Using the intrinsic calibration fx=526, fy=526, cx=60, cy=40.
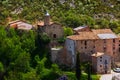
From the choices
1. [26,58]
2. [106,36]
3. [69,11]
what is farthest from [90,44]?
[69,11]

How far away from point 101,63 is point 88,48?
8.52ft

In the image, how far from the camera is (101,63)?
206 feet

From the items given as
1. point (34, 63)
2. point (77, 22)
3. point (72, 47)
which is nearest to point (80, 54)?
point (72, 47)

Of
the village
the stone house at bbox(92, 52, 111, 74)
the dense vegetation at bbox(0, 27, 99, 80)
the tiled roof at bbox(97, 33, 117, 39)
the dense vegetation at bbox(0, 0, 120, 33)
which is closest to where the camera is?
the dense vegetation at bbox(0, 27, 99, 80)

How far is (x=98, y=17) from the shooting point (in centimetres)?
8125

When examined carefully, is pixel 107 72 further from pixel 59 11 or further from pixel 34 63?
pixel 59 11

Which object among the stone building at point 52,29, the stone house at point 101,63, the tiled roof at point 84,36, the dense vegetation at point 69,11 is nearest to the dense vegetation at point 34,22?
the dense vegetation at point 69,11

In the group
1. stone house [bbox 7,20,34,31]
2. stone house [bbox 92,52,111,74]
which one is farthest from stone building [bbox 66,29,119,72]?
stone house [bbox 7,20,34,31]

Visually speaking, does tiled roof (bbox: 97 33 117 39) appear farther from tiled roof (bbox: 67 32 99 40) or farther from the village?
tiled roof (bbox: 67 32 99 40)

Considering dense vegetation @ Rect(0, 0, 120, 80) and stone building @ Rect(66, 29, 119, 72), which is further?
stone building @ Rect(66, 29, 119, 72)

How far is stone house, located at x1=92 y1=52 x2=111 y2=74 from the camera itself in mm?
62750

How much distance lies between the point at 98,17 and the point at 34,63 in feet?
63.4

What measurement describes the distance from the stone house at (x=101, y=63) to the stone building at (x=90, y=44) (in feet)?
3.83

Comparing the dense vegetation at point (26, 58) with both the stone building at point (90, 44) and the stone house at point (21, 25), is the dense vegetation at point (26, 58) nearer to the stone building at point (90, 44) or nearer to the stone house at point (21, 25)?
the stone house at point (21, 25)
